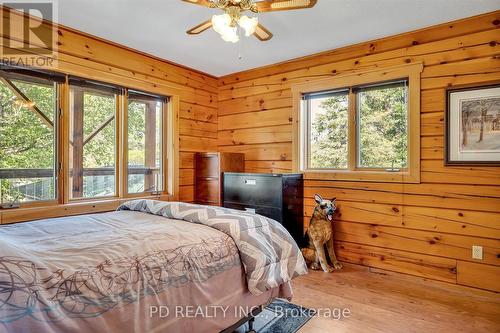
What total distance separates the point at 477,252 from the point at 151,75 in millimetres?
3717

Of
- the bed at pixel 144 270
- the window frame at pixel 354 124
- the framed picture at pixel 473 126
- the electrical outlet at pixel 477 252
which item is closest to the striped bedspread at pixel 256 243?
the bed at pixel 144 270

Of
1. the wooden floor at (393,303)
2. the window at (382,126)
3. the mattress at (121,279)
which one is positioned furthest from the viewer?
the window at (382,126)

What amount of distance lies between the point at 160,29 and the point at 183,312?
8.29 feet

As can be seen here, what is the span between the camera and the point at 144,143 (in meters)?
3.58

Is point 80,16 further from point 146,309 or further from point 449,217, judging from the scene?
point 449,217

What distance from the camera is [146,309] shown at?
122 cm

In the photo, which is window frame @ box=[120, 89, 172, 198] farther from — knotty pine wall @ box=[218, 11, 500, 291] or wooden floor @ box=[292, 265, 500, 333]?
wooden floor @ box=[292, 265, 500, 333]

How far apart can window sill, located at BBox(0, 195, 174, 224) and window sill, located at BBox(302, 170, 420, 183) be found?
217 centimetres

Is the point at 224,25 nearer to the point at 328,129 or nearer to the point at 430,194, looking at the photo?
the point at 328,129

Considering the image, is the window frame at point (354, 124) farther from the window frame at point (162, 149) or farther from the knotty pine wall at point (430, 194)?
the window frame at point (162, 149)

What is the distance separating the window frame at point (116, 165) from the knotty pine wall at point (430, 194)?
1.51 metres

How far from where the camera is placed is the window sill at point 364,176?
114 inches

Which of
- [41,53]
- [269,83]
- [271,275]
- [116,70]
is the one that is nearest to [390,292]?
[271,275]

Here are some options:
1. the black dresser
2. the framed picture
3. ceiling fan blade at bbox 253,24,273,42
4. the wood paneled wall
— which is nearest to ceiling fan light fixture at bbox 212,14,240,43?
ceiling fan blade at bbox 253,24,273,42
